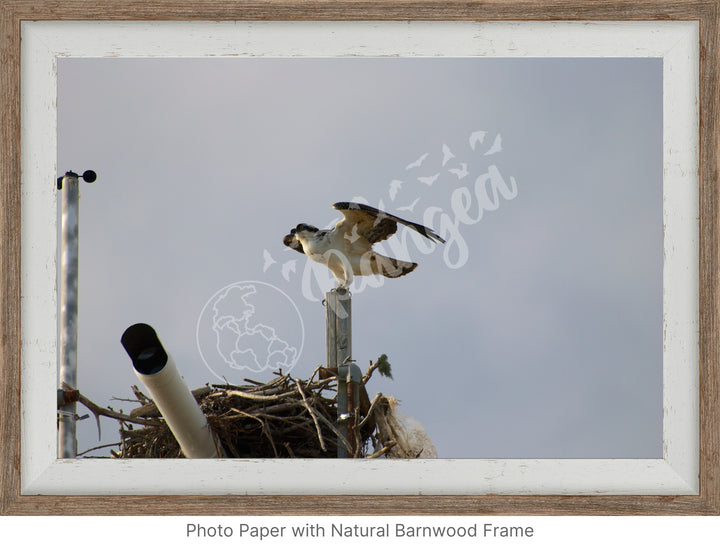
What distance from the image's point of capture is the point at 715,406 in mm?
1918

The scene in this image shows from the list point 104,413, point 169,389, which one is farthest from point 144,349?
point 104,413

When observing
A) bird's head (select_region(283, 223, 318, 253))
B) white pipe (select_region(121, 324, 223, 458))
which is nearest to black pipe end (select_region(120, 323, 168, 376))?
white pipe (select_region(121, 324, 223, 458))

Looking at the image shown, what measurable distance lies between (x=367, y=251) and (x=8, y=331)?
1563 mm

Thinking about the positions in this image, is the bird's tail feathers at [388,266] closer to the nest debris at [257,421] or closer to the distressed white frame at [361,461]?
the nest debris at [257,421]

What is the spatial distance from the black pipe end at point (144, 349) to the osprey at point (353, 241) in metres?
0.53

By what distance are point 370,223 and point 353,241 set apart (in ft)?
0.90

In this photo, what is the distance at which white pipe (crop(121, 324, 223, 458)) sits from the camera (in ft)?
7.21

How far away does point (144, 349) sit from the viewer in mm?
2209

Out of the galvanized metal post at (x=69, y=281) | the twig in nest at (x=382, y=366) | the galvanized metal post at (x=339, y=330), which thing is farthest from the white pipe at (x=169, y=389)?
the twig in nest at (x=382, y=366)

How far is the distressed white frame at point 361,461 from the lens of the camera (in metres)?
1.89

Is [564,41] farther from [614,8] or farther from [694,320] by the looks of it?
[694,320]

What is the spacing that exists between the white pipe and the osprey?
0.54 m

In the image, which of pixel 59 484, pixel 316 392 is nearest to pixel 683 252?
pixel 316 392

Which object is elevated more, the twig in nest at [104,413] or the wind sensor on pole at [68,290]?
the wind sensor on pole at [68,290]
